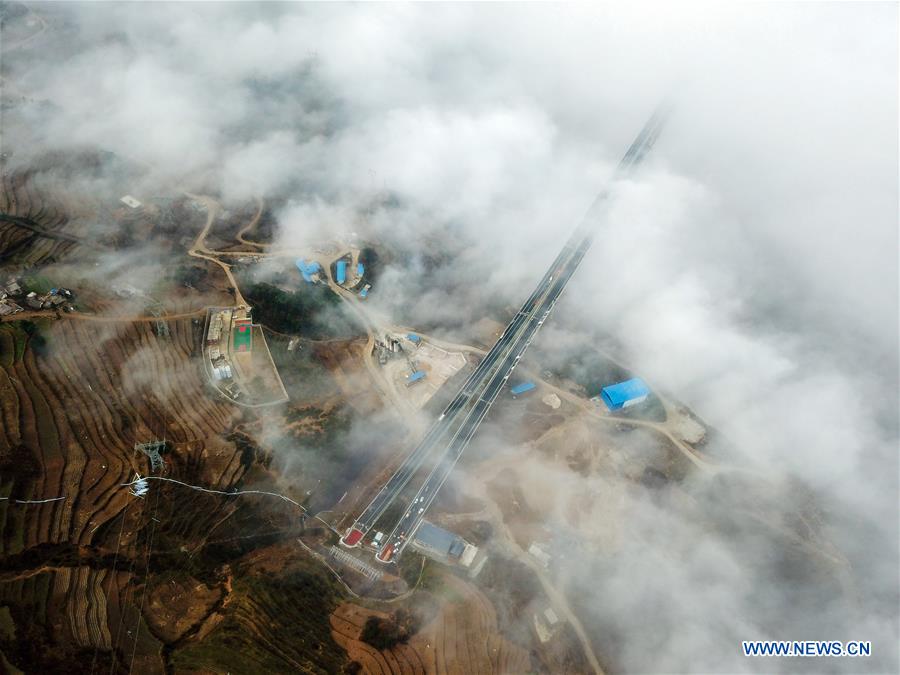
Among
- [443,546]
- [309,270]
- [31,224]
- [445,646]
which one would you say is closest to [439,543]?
[443,546]

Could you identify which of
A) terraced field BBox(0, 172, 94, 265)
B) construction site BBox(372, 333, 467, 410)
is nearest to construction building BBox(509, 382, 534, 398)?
construction site BBox(372, 333, 467, 410)

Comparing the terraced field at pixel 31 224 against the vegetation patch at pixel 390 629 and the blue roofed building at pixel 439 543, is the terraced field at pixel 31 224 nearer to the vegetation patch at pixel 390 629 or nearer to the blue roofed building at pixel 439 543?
the blue roofed building at pixel 439 543

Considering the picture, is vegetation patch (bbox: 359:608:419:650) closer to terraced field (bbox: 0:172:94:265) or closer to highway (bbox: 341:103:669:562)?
highway (bbox: 341:103:669:562)

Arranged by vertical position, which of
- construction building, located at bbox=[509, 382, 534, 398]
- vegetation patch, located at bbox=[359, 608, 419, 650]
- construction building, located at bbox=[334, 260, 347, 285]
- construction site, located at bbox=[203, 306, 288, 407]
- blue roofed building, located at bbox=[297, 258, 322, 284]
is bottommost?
vegetation patch, located at bbox=[359, 608, 419, 650]

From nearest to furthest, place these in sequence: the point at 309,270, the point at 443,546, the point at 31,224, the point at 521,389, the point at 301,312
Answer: the point at 443,546
the point at 521,389
the point at 301,312
the point at 309,270
the point at 31,224

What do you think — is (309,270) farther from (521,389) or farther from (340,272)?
(521,389)
